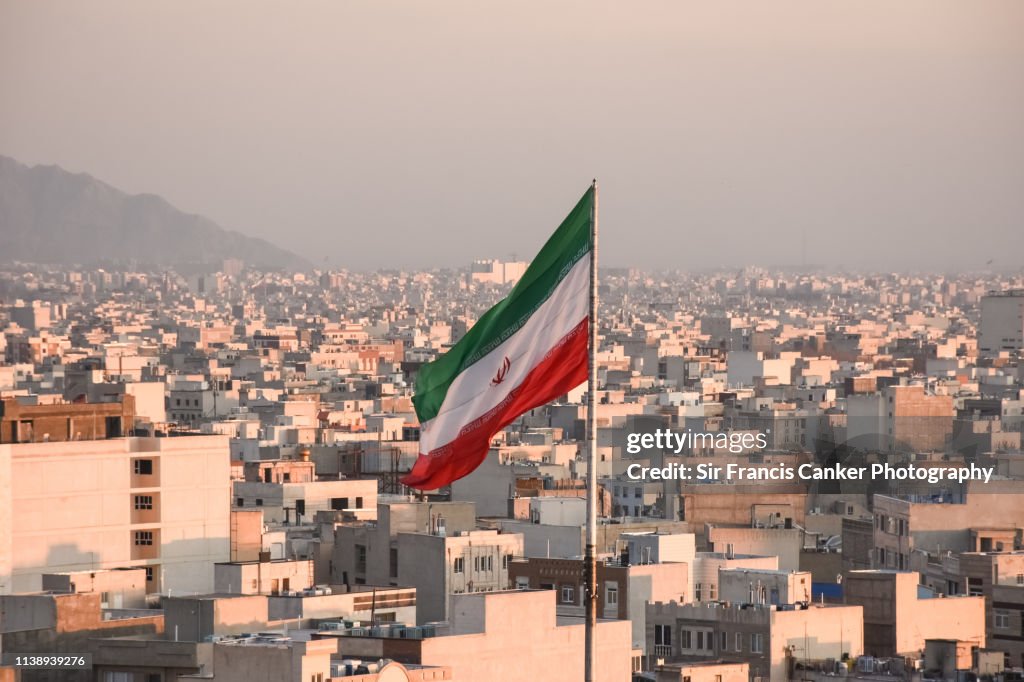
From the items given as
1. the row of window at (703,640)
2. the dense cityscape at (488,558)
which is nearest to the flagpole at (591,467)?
the dense cityscape at (488,558)

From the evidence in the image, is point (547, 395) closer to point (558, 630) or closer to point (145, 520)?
point (558, 630)

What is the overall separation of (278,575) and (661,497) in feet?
79.8

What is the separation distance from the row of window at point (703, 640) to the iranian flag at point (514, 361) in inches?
522

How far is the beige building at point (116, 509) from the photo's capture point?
3356 cm

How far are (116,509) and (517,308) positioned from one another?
19.5 metres

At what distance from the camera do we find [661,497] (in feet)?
177

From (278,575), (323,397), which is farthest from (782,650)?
(323,397)

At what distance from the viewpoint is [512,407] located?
15.8 m

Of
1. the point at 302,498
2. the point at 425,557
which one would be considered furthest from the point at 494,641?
the point at 302,498

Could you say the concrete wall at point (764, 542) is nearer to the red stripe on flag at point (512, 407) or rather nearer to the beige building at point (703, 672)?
the beige building at point (703, 672)

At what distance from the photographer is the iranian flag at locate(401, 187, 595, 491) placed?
15.6 metres

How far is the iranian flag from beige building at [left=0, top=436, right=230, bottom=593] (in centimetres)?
1688

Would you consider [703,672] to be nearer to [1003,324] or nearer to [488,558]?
[488,558]

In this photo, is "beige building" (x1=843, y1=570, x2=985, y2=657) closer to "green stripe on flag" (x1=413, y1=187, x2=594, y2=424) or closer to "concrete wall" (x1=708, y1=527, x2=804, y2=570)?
"concrete wall" (x1=708, y1=527, x2=804, y2=570)
